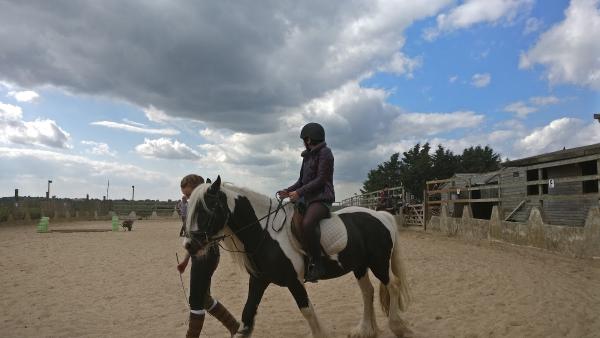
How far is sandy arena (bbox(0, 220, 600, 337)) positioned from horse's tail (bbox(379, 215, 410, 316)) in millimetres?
408

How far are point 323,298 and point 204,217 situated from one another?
4.25 meters

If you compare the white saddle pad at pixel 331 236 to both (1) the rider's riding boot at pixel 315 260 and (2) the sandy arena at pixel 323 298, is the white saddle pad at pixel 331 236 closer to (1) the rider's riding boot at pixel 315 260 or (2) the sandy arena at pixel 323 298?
(1) the rider's riding boot at pixel 315 260

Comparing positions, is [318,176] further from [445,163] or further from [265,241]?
[445,163]

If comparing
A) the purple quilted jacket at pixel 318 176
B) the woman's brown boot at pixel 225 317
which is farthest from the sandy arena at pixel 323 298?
the purple quilted jacket at pixel 318 176

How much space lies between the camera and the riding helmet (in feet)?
15.2

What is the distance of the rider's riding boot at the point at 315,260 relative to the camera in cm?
426

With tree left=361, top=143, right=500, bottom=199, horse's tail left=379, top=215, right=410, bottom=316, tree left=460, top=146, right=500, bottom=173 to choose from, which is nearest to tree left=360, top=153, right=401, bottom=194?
tree left=361, top=143, right=500, bottom=199

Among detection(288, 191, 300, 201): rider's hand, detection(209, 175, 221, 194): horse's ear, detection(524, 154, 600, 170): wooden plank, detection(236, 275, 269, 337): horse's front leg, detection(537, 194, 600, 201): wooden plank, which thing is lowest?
detection(236, 275, 269, 337): horse's front leg

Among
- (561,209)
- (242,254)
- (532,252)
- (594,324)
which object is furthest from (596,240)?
(242,254)

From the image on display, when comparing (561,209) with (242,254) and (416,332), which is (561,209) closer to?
(416,332)

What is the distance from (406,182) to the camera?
173 ft

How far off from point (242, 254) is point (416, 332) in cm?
263

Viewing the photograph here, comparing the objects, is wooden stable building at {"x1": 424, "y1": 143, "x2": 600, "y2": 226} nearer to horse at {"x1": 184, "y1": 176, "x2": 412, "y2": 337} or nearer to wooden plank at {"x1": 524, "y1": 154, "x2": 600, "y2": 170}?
wooden plank at {"x1": 524, "y1": 154, "x2": 600, "y2": 170}

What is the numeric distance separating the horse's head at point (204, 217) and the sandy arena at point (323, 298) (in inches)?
85.7
